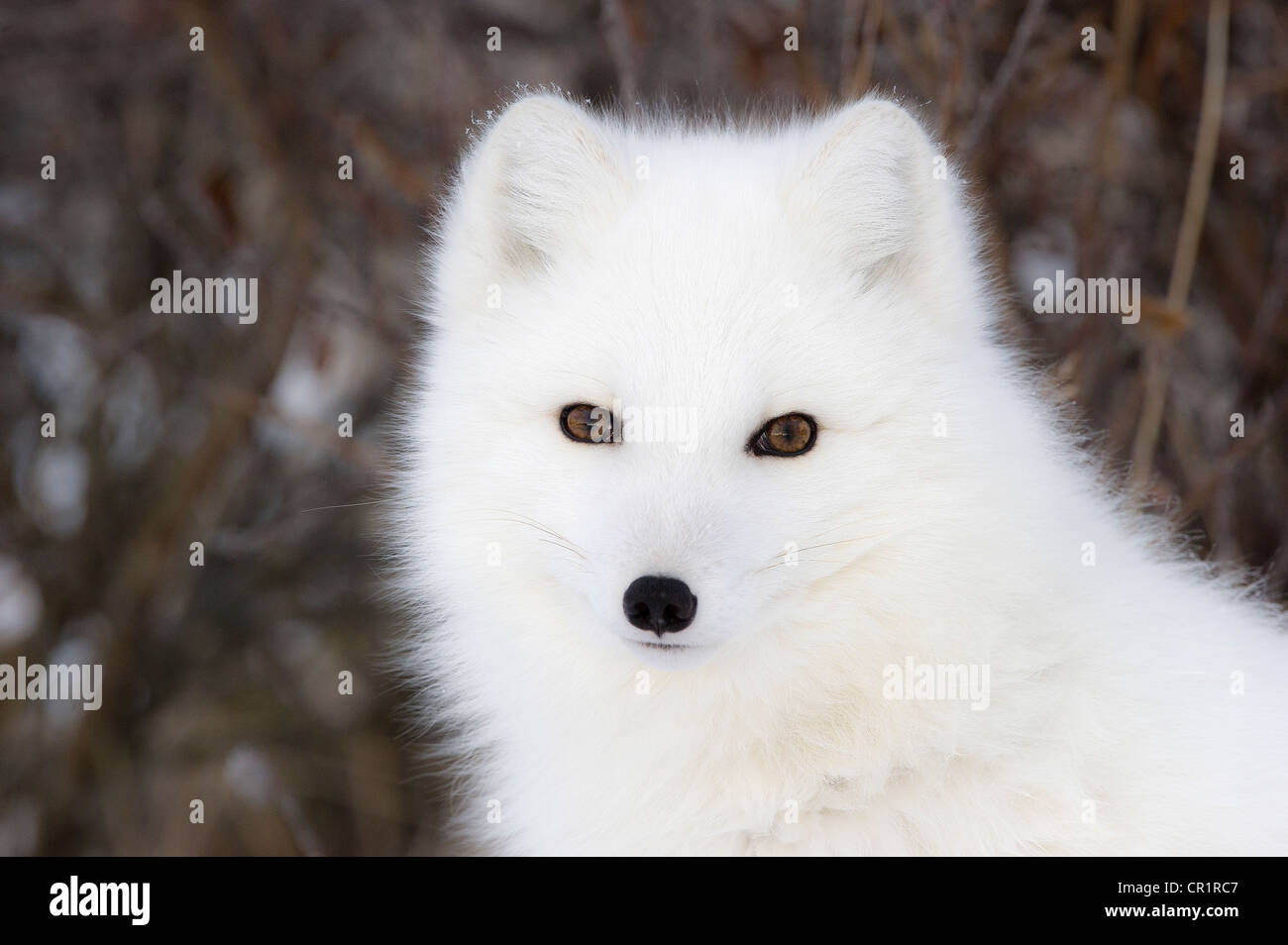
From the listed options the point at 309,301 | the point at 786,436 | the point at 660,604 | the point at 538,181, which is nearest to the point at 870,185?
the point at 786,436

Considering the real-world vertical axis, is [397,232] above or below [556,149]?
above

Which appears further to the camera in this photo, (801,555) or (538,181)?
(538,181)

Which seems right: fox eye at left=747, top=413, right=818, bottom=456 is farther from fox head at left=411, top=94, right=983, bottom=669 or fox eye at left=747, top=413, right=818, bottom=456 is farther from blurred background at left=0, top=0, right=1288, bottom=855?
blurred background at left=0, top=0, right=1288, bottom=855

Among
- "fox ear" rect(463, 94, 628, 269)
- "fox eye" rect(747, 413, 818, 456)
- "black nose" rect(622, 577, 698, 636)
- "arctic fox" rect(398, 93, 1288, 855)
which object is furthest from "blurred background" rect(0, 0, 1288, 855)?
"black nose" rect(622, 577, 698, 636)

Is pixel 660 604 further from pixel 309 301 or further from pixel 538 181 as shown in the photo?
pixel 309 301

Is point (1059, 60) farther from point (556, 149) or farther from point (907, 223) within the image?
point (556, 149)

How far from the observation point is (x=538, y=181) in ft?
9.02

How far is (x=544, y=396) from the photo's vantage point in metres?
2.46

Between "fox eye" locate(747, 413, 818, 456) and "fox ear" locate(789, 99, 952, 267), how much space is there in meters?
0.44

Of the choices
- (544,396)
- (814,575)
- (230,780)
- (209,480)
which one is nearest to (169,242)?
(209,480)

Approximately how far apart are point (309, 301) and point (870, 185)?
253 centimetres
